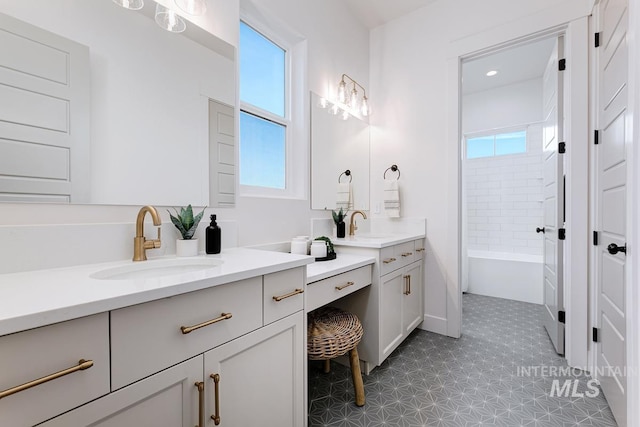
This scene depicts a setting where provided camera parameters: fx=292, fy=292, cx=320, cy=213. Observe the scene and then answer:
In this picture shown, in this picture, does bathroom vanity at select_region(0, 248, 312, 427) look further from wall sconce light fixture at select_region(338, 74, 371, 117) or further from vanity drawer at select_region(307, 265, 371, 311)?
wall sconce light fixture at select_region(338, 74, 371, 117)

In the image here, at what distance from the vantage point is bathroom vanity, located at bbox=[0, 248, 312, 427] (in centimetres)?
57

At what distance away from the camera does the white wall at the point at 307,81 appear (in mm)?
1039

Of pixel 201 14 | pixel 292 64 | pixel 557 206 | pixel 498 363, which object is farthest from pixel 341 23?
pixel 498 363

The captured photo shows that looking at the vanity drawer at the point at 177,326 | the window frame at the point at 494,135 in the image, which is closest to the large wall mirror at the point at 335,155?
the vanity drawer at the point at 177,326

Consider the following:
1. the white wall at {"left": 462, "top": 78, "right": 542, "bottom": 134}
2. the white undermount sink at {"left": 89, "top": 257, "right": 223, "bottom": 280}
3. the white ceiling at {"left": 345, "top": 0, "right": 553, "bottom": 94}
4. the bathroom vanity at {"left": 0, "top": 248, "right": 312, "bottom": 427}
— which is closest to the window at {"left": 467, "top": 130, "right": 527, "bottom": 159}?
the white wall at {"left": 462, "top": 78, "right": 542, "bottom": 134}

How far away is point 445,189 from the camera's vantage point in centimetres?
246

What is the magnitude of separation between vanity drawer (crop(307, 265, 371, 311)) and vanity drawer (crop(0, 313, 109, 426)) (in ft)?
2.82

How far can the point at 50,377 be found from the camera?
57 centimetres

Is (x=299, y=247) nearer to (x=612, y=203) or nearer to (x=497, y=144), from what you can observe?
(x=612, y=203)

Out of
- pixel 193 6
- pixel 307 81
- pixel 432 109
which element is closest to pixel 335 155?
pixel 307 81

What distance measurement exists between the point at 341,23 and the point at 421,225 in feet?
6.13

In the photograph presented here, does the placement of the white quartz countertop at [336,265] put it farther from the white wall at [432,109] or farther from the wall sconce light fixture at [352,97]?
the wall sconce light fixture at [352,97]

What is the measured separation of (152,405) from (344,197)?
6.43 ft

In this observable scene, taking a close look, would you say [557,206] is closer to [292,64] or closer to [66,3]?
[292,64]
